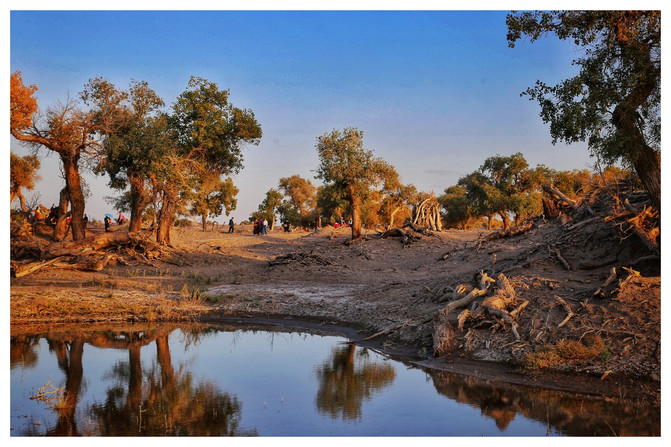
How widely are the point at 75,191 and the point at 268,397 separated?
67.5 ft

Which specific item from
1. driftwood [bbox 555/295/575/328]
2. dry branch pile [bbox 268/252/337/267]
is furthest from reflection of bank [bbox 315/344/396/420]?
dry branch pile [bbox 268/252/337/267]

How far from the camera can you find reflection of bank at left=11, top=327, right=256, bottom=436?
296 inches

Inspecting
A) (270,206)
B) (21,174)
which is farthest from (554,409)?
(270,206)

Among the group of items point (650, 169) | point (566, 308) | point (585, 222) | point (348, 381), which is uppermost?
point (650, 169)

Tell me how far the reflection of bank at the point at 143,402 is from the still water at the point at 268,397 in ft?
0.06

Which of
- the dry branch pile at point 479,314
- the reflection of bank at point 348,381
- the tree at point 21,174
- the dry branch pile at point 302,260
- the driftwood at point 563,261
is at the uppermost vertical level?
the tree at point 21,174

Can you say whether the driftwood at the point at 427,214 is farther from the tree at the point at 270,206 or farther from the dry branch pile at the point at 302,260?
the tree at the point at 270,206

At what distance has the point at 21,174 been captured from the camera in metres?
34.6

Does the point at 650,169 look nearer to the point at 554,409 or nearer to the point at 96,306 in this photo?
the point at 554,409

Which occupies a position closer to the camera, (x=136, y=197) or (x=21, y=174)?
(x=136, y=197)

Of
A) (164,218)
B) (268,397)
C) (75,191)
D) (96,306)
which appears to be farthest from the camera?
(164,218)

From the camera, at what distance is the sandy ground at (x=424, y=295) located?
32.5ft

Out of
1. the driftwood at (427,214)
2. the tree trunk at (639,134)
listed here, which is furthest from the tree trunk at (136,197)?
the tree trunk at (639,134)

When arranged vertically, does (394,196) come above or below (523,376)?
above
